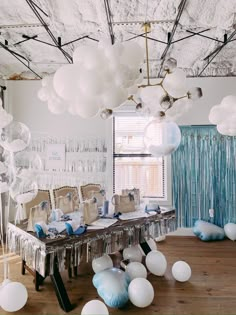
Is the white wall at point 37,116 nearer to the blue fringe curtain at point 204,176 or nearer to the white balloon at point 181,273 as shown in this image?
the blue fringe curtain at point 204,176

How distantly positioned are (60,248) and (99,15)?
239cm

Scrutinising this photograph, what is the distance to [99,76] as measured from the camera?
1.84 metres

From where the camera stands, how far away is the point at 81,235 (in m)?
2.42

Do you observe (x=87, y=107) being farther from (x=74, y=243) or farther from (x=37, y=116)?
(x=37, y=116)

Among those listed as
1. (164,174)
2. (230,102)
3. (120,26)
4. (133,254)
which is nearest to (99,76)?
(120,26)

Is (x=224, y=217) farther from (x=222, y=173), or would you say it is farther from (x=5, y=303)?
(x=5, y=303)

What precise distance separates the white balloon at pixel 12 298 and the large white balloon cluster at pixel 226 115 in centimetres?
288

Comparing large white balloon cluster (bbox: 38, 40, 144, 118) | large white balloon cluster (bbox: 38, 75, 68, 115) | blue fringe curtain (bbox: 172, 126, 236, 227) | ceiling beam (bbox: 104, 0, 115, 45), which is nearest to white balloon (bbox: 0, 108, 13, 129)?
large white balloon cluster (bbox: 38, 75, 68, 115)

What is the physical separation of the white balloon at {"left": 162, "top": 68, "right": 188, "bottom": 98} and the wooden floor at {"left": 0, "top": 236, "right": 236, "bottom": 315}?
6.80 feet

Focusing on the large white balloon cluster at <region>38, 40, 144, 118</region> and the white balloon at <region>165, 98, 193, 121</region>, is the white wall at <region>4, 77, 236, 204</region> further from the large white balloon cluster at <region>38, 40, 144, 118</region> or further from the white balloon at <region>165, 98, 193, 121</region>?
the large white balloon cluster at <region>38, 40, 144, 118</region>

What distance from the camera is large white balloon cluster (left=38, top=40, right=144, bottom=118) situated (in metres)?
1.84

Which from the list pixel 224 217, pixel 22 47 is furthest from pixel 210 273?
pixel 22 47

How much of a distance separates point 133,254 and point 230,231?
83.2 inches

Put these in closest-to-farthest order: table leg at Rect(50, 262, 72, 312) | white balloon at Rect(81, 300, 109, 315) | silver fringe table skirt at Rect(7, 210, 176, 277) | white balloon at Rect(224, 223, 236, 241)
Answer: white balloon at Rect(81, 300, 109, 315)
silver fringe table skirt at Rect(7, 210, 176, 277)
table leg at Rect(50, 262, 72, 312)
white balloon at Rect(224, 223, 236, 241)
